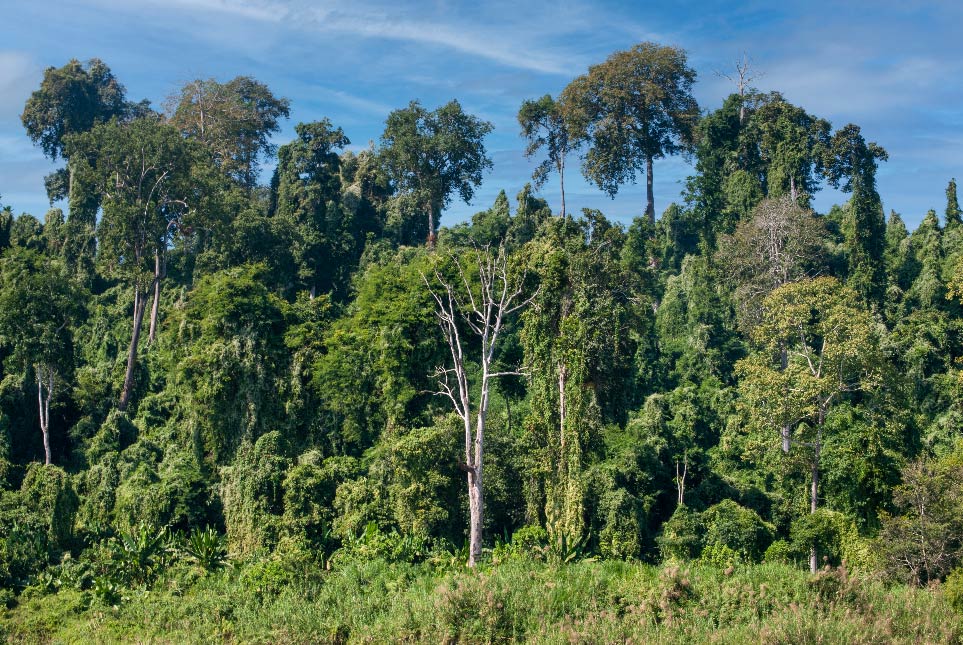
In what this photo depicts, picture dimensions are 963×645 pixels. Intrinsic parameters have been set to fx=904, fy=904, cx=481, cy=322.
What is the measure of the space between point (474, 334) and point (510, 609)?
1092 cm

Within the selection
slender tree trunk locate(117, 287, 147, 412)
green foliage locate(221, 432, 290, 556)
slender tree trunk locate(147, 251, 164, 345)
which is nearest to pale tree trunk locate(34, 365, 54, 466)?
slender tree trunk locate(117, 287, 147, 412)

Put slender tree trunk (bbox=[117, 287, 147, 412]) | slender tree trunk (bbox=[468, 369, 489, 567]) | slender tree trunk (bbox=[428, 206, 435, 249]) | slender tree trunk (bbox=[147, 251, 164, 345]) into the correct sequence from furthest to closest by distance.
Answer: slender tree trunk (bbox=[428, 206, 435, 249]) < slender tree trunk (bbox=[147, 251, 164, 345]) < slender tree trunk (bbox=[117, 287, 147, 412]) < slender tree trunk (bbox=[468, 369, 489, 567])

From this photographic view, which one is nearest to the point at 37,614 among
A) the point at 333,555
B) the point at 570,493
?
the point at 333,555

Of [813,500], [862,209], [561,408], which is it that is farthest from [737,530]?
[862,209]

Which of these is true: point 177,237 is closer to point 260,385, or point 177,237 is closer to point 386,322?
point 260,385

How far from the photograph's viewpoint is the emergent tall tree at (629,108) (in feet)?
125

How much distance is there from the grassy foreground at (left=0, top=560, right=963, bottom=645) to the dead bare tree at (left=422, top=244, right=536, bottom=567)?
8.65 feet

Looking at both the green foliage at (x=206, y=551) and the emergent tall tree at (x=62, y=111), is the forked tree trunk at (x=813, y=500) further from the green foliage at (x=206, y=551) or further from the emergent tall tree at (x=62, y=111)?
the emergent tall tree at (x=62, y=111)

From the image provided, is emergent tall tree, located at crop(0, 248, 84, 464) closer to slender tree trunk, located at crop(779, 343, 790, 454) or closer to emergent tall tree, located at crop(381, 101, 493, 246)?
emergent tall tree, located at crop(381, 101, 493, 246)

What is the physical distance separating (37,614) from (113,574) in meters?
1.83

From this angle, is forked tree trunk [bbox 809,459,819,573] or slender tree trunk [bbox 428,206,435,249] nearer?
forked tree trunk [bbox 809,459,819,573]

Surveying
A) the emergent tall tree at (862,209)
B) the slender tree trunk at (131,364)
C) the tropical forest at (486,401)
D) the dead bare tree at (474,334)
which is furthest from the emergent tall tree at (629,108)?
the slender tree trunk at (131,364)

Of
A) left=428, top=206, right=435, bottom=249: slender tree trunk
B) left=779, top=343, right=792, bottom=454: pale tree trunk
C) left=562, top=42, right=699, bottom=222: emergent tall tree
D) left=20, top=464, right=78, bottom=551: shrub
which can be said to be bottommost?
left=20, top=464, right=78, bottom=551: shrub

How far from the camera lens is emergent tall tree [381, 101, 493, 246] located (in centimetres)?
3581
